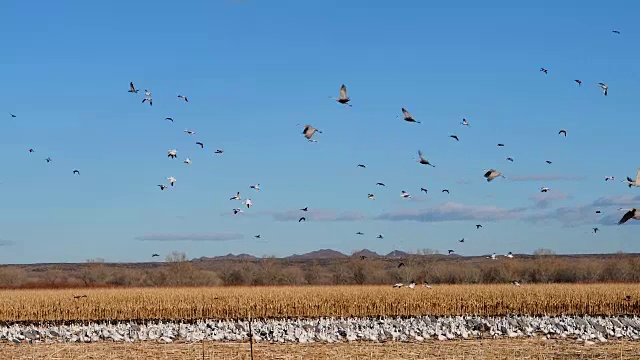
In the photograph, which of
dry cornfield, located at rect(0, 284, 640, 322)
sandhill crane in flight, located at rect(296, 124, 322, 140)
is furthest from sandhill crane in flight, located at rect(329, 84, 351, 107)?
dry cornfield, located at rect(0, 284, 640, 322)

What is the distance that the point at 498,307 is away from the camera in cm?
3959

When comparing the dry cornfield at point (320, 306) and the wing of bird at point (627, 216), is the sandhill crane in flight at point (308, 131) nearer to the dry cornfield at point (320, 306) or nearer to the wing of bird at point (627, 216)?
the wing of bird at point (627, 216)

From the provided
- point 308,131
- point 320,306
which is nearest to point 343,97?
point 308,131

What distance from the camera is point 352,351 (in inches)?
835

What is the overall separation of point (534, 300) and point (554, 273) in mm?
36940

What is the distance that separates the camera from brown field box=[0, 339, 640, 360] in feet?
66.5

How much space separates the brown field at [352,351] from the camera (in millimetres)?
20266

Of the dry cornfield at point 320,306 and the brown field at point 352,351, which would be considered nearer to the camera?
the brown field at point 352,351

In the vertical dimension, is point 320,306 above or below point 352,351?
above

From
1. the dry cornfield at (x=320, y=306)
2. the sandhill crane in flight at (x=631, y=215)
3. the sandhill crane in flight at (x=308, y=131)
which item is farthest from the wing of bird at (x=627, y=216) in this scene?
the dry cornfield at (x=320, y=306)

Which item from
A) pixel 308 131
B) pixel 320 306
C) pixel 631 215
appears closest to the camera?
pixel 631 215

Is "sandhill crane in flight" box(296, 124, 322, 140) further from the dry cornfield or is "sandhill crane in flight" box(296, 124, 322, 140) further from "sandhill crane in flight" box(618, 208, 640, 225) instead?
the dry cornfield

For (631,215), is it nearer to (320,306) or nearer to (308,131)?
(308,131)

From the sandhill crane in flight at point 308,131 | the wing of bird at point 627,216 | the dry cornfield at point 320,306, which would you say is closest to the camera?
the wing of bird at point 627,216
